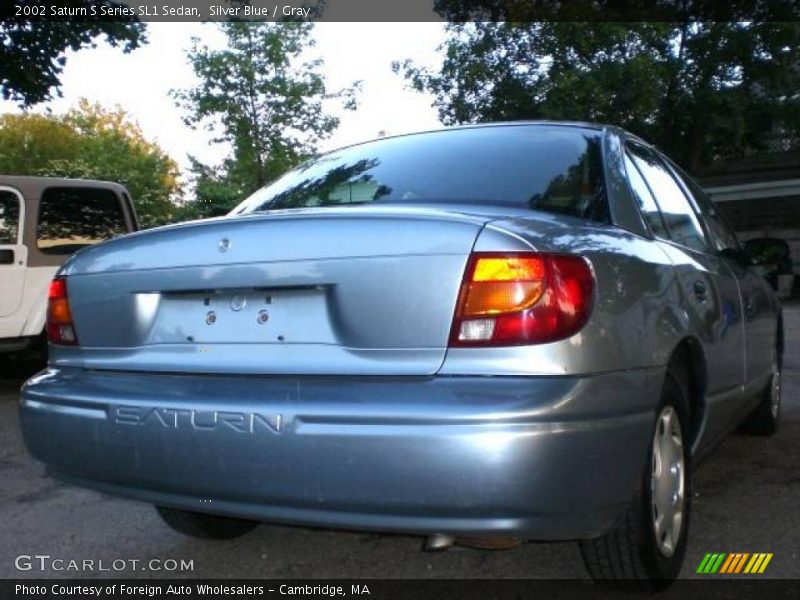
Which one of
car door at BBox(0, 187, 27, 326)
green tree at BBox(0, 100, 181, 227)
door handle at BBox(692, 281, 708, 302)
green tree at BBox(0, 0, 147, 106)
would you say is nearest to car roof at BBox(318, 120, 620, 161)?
door handle at BBox(692, 281, 708, 302)

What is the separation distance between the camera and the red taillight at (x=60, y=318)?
275 centimetres

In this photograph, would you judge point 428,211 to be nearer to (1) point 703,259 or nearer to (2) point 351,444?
(2) point 351,444

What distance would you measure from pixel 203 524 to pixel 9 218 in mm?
4746

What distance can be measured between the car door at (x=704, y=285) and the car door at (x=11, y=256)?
5.29 metres

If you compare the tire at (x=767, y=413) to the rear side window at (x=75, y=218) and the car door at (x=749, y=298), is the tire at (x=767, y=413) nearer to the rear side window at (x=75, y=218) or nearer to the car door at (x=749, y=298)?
the car door at (x=749, y=298)

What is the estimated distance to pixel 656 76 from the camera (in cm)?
1734

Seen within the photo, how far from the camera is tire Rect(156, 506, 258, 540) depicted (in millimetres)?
3100

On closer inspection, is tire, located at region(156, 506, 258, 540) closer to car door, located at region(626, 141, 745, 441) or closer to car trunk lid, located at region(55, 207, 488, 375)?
car trunk lid, located at region(55, 207, 488, 375)

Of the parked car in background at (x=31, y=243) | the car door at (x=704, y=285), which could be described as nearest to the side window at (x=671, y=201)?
the car door at (x=704, y=285)

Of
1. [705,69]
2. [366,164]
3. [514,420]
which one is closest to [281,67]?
[705,69]

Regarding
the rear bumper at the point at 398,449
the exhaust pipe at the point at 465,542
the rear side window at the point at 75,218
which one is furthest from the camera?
the rear side window at the point at 75,218

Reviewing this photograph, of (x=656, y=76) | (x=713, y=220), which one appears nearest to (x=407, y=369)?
(x=713, y=220)

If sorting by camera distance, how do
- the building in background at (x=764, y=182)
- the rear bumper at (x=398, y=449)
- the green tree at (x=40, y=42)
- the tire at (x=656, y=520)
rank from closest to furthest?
1. the rear bumper at (x=398, y=449)
2. the tire at (x=656, y=520)
3. the green tree at (x=40, y=42)
4. the building in background at (x=764, y=182)

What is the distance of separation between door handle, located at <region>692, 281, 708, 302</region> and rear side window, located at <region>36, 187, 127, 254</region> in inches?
222
